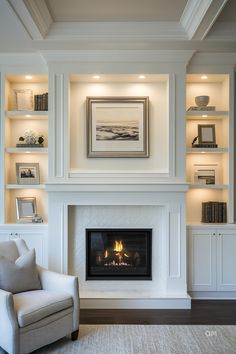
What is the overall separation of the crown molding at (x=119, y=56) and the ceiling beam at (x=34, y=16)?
36 cm

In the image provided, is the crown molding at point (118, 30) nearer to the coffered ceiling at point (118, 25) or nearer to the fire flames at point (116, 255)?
the coffered ceiling at point (118, 25)

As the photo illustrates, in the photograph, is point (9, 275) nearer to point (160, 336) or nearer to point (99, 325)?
point (99, 325)

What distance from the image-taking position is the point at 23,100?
4211 mm

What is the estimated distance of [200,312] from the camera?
146 inches

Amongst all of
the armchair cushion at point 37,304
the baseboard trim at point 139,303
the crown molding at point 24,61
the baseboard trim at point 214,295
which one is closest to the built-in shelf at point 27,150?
the crown molding at point 24,61

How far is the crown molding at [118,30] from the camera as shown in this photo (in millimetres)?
3551

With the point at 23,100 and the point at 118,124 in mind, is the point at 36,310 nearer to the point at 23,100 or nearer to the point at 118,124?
the point at 118,124

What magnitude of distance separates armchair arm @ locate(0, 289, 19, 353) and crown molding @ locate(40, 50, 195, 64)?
265 centimetres

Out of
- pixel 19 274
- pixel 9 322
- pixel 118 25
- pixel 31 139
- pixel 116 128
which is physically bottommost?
pixel 9 322

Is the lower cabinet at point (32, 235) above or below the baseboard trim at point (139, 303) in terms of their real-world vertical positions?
above

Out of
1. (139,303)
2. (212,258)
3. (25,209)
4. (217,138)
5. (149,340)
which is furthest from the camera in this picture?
(217,138)

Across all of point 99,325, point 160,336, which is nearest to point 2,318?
point 99,325

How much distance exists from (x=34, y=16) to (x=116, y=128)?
1.53 metres

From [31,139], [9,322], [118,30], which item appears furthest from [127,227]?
[118,30]
